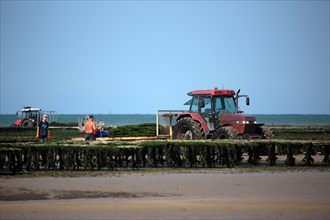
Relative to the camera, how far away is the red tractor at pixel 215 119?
23484mm

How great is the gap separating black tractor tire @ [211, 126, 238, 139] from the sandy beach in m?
4.71

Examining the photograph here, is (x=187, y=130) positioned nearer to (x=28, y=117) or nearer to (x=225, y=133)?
(x=225, y=133)

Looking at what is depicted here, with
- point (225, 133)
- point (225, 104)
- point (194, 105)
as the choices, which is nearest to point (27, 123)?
point (194, 105)

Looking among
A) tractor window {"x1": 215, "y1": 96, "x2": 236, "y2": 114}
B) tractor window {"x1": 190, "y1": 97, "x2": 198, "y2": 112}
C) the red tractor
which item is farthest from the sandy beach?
tractor window {"x1": 190, "y1": 97, "x2": 198, "y2": 112}

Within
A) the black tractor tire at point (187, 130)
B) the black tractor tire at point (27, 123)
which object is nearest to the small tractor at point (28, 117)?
the black tractor tire at point (27, 123)

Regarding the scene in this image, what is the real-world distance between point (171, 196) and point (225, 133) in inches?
383

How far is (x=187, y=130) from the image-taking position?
82.4 feet

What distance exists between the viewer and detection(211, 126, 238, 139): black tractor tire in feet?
74.6

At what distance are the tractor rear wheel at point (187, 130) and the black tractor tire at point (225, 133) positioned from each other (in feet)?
2.32

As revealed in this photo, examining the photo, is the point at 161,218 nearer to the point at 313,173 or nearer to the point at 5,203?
the point at 5,203

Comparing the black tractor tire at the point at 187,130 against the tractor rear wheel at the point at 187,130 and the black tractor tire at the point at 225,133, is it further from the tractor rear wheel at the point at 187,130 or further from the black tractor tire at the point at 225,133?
the black tractor tire at the point at 225,133

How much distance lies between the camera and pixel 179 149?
66.0ft

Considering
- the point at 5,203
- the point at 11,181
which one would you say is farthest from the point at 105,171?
the point at 5,203

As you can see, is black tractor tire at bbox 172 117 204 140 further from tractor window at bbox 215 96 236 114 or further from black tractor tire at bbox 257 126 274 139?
black tractor tire at bbox 257 126 274 139
